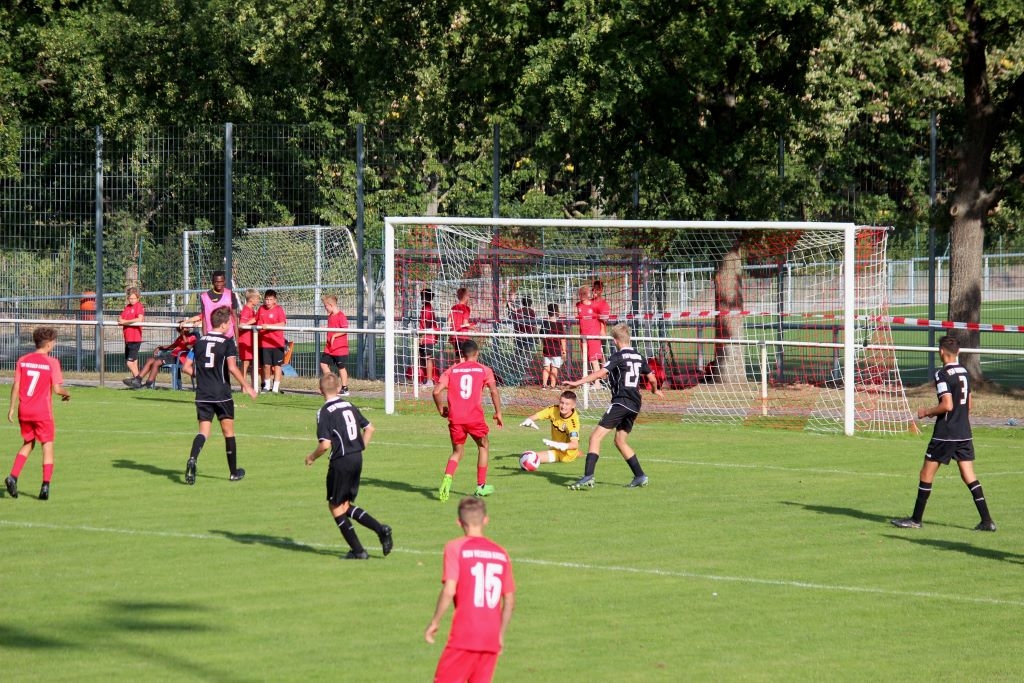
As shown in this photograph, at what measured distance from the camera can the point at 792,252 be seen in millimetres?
23219

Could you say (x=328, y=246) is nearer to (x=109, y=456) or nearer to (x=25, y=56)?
(x=25, y=56)

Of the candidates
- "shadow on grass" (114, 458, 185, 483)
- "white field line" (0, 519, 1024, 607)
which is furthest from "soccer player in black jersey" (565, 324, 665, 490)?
"shadow on grass" (114, 458, 185, 483)

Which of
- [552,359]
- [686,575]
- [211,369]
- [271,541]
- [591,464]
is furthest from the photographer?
[552,359]

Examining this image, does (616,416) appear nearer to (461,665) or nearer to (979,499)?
(979,499)

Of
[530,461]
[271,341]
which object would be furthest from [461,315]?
[530,461]

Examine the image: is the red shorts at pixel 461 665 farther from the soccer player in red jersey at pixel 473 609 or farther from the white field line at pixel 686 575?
the white field line at pixel 686 575

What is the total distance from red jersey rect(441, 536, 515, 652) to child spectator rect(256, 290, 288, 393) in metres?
18.7

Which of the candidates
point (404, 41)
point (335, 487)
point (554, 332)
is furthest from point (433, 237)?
point (335, 487)

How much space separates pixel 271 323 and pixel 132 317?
295 cm

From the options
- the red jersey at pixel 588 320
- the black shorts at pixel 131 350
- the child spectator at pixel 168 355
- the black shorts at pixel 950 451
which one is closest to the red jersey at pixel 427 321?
the red jersey at pixel 588 320

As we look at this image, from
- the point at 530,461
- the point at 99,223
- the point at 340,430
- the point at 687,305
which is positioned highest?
the point at 99,223

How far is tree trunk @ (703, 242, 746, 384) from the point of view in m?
23.5

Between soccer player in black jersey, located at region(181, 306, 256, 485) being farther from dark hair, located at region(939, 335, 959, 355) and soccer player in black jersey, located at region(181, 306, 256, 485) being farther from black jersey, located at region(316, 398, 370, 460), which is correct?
dark hair, located at region(939, 335, 959, 355)

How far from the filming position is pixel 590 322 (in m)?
24.8
